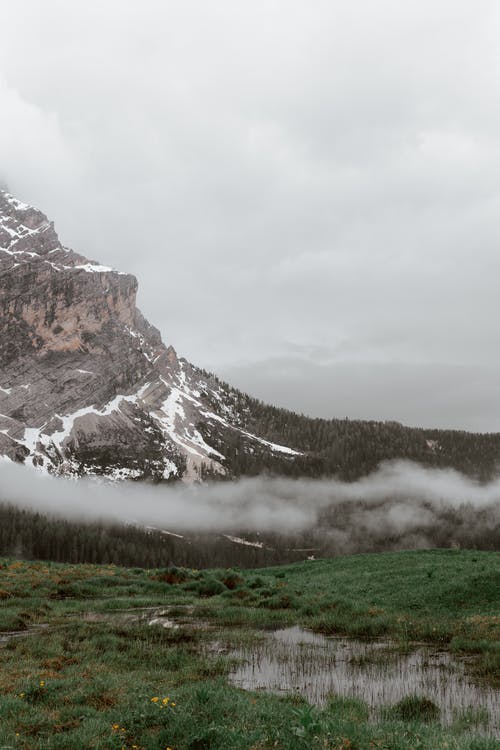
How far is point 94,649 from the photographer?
20094mm

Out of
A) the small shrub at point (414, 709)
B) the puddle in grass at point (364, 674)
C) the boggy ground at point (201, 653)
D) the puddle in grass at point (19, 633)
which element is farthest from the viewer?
the puddle in grass at point (19, 633)

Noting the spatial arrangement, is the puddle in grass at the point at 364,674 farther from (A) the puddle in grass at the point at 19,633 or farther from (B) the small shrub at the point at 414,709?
(A) the puddle in grass at the point at 19,633

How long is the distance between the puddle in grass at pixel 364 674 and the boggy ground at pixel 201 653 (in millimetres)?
775

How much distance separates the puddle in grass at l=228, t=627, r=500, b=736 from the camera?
1448 centimetres

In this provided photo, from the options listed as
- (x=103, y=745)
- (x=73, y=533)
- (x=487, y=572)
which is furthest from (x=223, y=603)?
(x=73, y=533)

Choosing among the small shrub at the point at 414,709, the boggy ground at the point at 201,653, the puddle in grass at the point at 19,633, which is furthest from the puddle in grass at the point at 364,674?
the puddle in grass at the point at 19,633

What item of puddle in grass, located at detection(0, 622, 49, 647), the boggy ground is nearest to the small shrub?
the boggy ground

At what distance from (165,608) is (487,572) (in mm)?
18449

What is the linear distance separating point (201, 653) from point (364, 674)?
6.39 metres

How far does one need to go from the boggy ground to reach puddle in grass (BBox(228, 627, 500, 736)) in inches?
30.5

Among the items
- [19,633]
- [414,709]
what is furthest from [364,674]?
[19,633]

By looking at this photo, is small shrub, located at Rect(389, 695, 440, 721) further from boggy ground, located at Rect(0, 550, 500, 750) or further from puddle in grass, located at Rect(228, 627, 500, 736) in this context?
puddle in grass, located at Rect(228, 627, 500, 736)

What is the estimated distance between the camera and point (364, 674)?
17141mm

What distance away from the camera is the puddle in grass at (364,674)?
1448 centimetres
